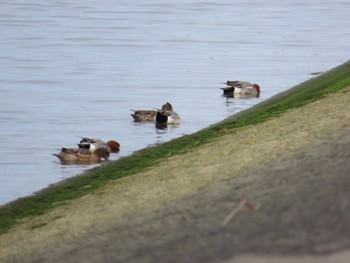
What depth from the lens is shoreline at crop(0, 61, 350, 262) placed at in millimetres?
8438

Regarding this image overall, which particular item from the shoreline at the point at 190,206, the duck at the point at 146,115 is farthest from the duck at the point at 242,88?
the shoreline at the point at 190,206

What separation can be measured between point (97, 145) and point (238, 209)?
9.07m

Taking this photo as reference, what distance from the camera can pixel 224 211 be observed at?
9102mm

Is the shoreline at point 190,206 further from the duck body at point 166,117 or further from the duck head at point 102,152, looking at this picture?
the duck body at point 166,117

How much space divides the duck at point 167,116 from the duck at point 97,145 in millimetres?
2302

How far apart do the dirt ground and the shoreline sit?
0.01 metres

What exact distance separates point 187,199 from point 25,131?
34.8ft

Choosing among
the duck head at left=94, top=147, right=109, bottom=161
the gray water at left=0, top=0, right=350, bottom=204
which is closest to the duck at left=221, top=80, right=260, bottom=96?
the gray water at left=0, top=0, right=350, bottom=204

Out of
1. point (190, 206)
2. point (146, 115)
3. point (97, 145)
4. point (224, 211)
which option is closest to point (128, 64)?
point (146, 115)

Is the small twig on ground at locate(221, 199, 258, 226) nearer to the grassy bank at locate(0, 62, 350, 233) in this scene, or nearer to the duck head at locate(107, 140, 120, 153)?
the grassy bank at locate(0, 62, 350, 233)

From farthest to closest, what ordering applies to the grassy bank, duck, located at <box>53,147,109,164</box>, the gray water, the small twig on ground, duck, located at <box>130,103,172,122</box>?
duck, located at <box>130,103,172,122</box>, the gray water, duck, located at <box>53,147,109,164</box>, the grassy bank, the small twig on ground

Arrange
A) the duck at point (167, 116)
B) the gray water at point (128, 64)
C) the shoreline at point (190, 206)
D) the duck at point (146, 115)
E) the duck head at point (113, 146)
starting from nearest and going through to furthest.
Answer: the shoreline at point (190, 206) < the duck head at point (113, 146) < the gray water at point (128, 64) < the duck at point (167, 116) < the duck at point (146, 115)

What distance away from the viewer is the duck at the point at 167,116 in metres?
20.8

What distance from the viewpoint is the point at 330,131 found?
39.3 feet
